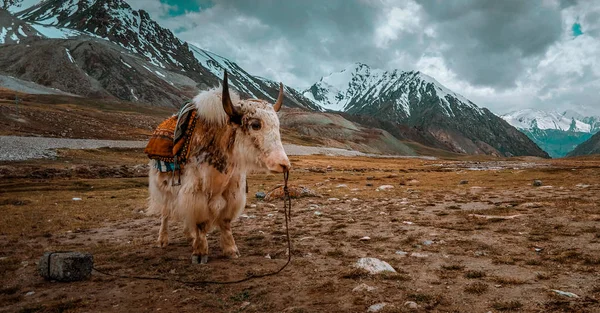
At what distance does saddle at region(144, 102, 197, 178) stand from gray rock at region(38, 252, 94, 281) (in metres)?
2.17

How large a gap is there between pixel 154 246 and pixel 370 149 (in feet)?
581

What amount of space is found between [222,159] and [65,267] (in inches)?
119

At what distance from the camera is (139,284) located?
211 inches

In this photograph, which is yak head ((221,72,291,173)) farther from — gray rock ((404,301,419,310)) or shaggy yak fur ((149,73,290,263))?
gray rock ((404,301,419,310))

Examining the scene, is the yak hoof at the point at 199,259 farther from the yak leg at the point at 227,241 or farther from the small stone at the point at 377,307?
the small stone at the point at 377,307

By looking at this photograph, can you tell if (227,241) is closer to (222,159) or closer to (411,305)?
(222,159)

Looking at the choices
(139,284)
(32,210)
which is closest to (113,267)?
(139,284)

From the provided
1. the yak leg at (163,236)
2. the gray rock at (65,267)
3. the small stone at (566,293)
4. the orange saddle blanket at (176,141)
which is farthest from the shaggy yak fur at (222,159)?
the small stone at (566,293)

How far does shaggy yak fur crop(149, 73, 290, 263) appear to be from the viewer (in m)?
5.97

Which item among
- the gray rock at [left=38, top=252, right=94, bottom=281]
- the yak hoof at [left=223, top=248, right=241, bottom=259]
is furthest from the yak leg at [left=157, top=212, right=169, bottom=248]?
the gray rock at [left=38, top=252, right=94, bottom=281]

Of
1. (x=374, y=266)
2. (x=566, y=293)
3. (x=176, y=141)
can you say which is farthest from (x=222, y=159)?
(x=566, y=293)

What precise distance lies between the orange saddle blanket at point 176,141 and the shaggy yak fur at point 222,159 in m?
0.13

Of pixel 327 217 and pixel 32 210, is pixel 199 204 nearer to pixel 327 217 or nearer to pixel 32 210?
pixel 327 217

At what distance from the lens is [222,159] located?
20.6 feet
